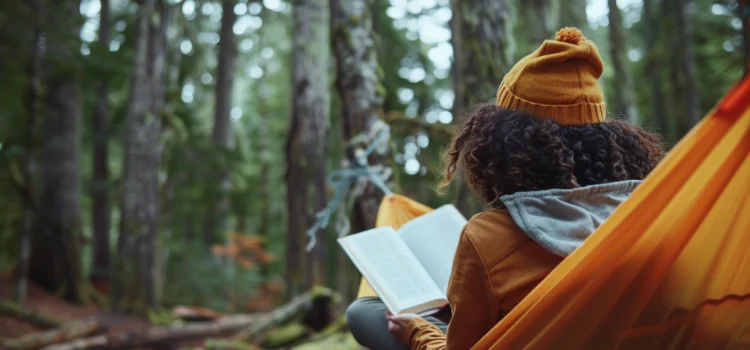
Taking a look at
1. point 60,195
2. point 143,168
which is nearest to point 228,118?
point 60,195

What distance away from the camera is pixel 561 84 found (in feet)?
5.86

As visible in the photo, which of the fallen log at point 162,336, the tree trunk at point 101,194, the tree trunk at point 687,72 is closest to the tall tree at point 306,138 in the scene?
the fallen log at point 162,336

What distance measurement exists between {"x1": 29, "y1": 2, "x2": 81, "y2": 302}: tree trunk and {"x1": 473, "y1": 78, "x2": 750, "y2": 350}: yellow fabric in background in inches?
344

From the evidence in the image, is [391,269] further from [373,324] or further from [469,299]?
[469,299]

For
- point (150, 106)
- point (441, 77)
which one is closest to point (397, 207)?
point (150, 106)

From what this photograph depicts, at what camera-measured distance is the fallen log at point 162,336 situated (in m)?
5.92

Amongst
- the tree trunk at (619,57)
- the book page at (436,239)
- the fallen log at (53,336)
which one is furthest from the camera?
the tree trunk at (619,57)

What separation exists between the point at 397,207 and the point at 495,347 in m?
1.62

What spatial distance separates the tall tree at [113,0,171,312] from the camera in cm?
850

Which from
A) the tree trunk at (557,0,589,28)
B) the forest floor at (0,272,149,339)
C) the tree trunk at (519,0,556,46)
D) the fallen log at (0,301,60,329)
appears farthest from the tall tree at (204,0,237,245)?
the tree trunk at (519,0,556,46)

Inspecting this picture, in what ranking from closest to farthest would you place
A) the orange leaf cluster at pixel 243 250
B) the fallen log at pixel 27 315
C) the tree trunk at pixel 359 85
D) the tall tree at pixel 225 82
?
the tree trunk at pixel 359 85 → the fallen log at pixel 27 315 → the tall tree at pixel 225 82 → the orange leaf cluster at pixel 243 250

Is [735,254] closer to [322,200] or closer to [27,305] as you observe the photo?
[322,200]

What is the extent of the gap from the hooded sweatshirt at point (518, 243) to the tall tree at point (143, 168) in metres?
7.43

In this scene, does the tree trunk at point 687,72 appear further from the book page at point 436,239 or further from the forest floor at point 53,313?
the book page at point 436,239
